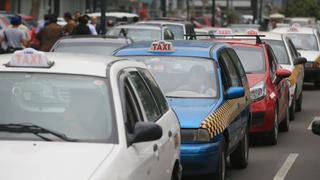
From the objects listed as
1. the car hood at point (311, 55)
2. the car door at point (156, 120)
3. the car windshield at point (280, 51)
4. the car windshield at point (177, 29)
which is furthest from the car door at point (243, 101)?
the car hood at point (311, 55)

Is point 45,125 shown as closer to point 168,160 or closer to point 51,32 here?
point 168,160

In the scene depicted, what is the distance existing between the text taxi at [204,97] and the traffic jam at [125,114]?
1 centimetres

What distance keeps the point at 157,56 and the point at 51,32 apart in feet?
32.7

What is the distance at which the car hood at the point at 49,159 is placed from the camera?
459 cm

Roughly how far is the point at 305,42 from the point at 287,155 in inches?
492

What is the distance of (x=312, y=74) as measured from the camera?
2188 cm

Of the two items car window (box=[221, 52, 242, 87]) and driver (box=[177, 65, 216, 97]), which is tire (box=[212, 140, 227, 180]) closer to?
driver (box=[177, 65, 216, 97])

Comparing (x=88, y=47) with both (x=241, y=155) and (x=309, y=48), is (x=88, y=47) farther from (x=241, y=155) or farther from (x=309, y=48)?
(x=309, y=48)

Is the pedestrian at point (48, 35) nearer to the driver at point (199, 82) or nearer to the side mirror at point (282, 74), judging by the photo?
the side mirror at point (282, 74)

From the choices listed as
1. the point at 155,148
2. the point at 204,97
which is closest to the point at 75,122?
the point at 155,148

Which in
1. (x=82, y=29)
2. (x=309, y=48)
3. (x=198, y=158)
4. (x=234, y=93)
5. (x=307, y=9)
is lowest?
(x=307, y=9)

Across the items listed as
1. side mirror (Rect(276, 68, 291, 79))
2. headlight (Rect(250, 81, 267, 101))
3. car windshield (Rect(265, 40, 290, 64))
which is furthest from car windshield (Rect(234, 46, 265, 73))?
car windshield (Rect(265, 40, 290, 64))

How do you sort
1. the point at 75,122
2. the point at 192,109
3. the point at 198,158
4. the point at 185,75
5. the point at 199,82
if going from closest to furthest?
1. the point at 75,122
2. the point at 198,158
3. the point at 192,109
4. the point at 199,82
5. the point at 185,75

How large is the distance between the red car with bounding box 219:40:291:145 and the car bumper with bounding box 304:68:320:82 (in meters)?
8.18
